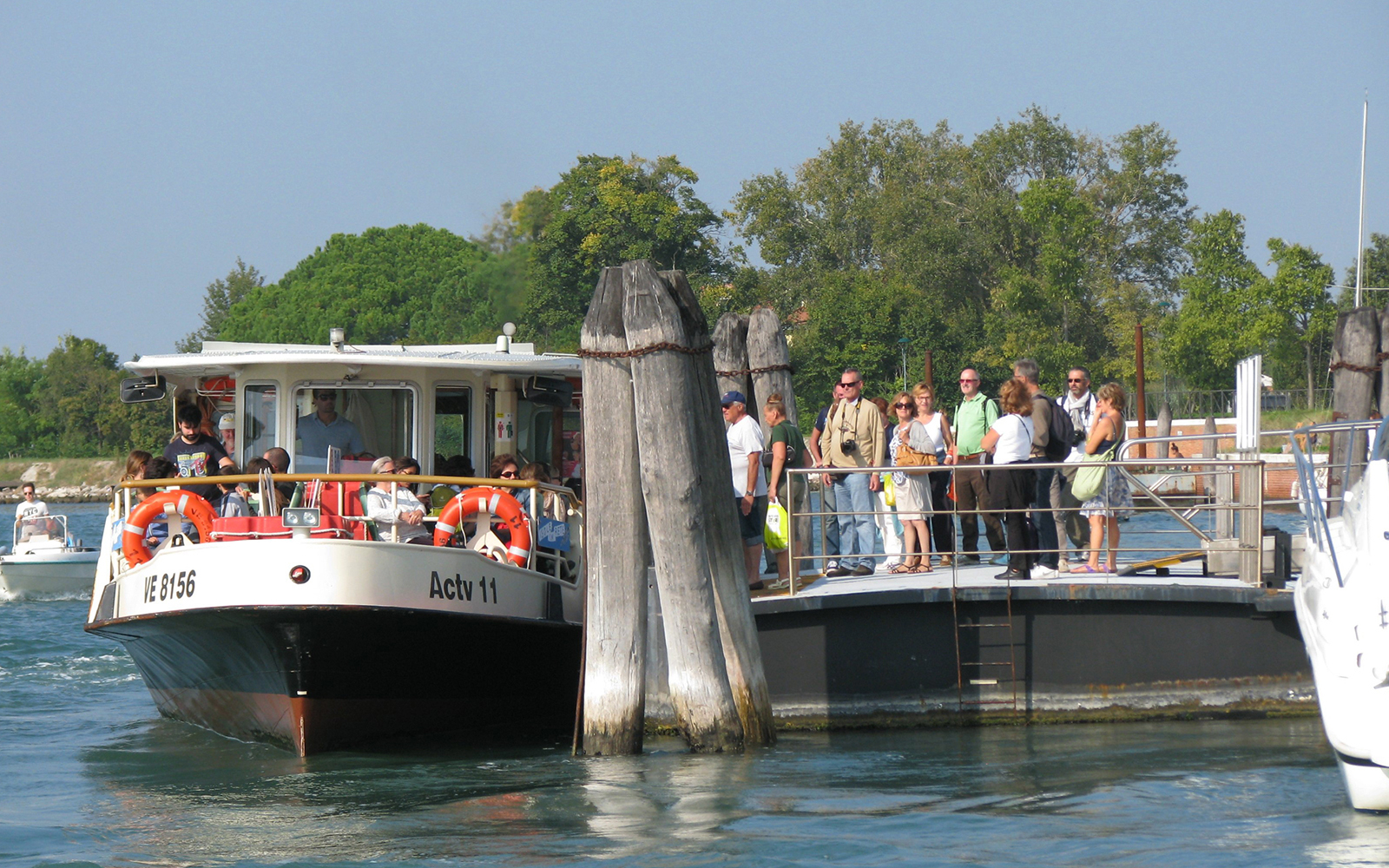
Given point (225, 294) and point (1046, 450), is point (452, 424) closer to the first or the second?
point (1046, 450)

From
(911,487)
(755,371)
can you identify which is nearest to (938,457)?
(911,487)

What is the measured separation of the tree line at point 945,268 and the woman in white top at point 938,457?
36.8m

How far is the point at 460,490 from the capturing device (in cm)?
1107

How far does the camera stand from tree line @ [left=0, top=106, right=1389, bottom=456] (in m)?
55.9

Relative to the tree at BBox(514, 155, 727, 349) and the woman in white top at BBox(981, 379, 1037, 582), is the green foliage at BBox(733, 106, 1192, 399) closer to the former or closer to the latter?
the tree at BBox(514, 155, 727, 349)

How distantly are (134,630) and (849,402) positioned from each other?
19.5 feet

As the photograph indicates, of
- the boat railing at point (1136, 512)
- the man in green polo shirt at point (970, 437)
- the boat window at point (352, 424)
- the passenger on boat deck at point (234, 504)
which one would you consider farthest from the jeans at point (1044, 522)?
the passenger on boat deck at point (234, 504)

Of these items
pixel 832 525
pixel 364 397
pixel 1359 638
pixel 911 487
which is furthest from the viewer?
pixel 832 525

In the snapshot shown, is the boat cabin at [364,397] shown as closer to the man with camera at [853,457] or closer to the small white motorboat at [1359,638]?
the man with camera at [853,457]

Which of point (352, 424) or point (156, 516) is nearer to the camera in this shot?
point (156, 516)

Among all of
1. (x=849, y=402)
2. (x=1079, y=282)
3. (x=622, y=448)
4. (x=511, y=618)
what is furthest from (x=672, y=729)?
(x=1079, y=282)

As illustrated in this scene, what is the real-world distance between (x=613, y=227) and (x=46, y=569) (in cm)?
Result: 3518

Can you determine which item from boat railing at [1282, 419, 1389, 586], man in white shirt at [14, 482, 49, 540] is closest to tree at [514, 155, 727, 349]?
man in white shirt at [14, 482, 49, 540]

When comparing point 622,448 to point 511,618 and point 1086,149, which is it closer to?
point 511,618
